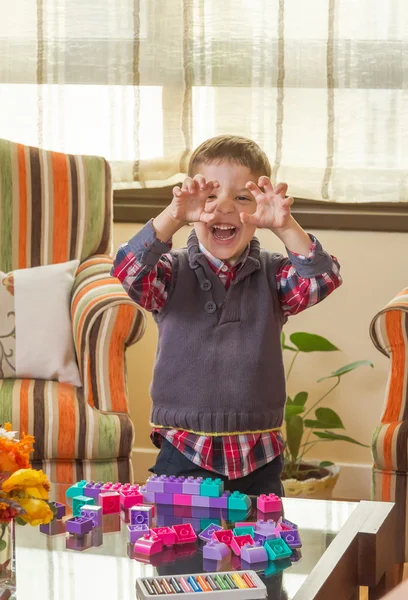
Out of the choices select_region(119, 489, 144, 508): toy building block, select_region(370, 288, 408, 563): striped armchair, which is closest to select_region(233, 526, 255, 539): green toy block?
select_region(119, 489, 144, 508): toy building block

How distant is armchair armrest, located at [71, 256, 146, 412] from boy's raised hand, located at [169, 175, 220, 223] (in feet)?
2.07

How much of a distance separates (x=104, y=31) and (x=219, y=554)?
2312mm

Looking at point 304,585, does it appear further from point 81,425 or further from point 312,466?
point 312,466

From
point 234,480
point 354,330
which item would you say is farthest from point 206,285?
point 354,330

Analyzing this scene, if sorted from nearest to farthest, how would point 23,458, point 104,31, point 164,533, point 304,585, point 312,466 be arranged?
point 23,458
point 304,585
point 164,533
point 312,466
point 104,31

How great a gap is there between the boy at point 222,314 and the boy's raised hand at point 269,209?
0.07 ft

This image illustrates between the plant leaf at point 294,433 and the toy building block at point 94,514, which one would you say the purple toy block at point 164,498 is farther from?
the plant leaf at point 294,433

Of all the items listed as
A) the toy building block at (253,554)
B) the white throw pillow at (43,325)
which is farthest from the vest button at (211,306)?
the white throw pillow at (43,325)

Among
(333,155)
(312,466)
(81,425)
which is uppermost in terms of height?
(333,155)

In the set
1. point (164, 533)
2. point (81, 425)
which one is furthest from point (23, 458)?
point (81, 425)

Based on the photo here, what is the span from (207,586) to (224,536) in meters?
0.19

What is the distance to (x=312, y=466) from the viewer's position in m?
3.05

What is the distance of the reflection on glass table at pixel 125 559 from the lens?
1312 mm

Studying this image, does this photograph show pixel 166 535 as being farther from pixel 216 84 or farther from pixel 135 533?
pixel 216 84
